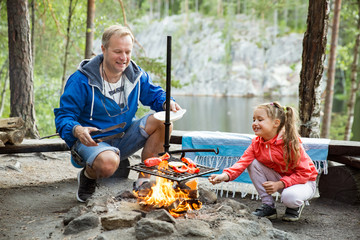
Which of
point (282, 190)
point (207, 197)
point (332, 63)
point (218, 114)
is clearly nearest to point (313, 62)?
point (282, 190)

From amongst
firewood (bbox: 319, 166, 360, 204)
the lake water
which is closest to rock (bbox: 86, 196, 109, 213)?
firewood (bbox: 319, 166, 360, 204)

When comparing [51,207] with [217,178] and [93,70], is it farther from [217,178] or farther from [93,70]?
[217,178]

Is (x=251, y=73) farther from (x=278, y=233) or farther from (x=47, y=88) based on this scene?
(x=278, y=233)

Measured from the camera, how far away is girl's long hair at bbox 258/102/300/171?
257 cm

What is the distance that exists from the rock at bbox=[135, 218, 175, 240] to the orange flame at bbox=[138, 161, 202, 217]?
22cm

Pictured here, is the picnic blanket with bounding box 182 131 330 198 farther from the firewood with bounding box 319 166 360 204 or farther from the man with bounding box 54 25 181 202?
the man with bounding box 54 25 181 202

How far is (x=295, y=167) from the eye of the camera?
2.62m

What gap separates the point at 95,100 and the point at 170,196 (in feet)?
3.15

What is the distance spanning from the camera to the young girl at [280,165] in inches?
101

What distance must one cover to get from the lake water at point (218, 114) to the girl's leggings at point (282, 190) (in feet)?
33.3

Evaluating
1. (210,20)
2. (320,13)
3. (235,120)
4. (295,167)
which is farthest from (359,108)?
(210,20)

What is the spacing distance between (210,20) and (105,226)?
71.2ft

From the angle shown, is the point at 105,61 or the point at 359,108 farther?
the point at 359,108

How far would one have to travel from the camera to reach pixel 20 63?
4.70 m
